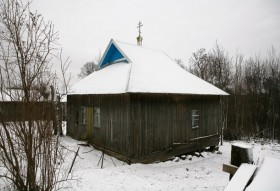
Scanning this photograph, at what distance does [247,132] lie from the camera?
2183cm

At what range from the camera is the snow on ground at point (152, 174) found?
22.6 feet

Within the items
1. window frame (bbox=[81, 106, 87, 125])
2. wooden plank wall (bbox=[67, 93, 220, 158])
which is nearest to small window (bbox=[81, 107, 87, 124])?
window frame (bbox=[81, 106, 87, 125])

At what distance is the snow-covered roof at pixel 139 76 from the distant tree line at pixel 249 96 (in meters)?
10.2

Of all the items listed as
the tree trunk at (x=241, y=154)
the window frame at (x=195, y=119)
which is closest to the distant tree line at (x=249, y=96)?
the window frame at (x=195, y=119)

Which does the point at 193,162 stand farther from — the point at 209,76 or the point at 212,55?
the point at 212,55

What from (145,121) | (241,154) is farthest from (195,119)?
(241,154)

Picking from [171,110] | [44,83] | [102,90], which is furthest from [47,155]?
[171,110]

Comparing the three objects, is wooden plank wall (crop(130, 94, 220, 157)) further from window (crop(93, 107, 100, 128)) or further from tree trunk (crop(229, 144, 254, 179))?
tree trunk (crop(229, 144, 254, 179))

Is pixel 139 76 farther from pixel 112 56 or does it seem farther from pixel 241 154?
pixel 241 154

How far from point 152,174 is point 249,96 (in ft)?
69.4

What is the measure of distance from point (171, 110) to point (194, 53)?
79.1 ft

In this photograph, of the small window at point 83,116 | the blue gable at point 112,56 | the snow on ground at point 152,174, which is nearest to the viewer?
the snow on ground at point 152,174

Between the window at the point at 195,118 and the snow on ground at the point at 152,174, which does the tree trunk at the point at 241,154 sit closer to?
the snow on ground at the point at 152,174

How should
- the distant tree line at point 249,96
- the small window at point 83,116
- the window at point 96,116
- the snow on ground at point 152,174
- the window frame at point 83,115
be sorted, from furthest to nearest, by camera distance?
the distant tree line at point 249,96, the small window at point 83,116, the window frame at point 83,115, the window at point 96,116, the snow on ground at point 152,174
